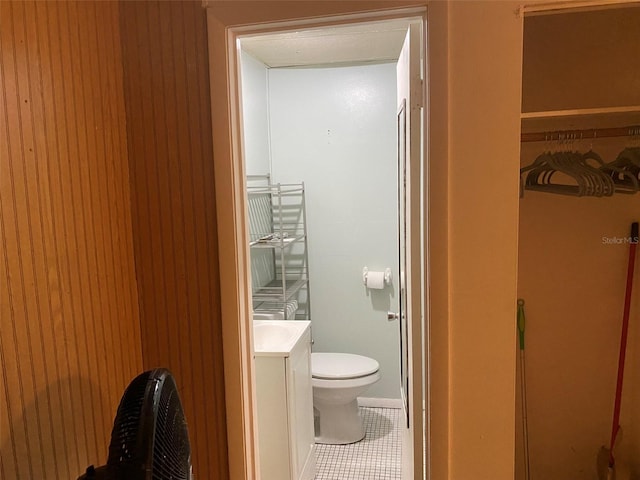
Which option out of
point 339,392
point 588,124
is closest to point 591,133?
point 588,124

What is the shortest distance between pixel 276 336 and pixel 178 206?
104 cm

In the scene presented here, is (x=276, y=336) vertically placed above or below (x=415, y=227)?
below

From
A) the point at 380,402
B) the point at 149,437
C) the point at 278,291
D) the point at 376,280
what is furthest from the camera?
the point at 380,402

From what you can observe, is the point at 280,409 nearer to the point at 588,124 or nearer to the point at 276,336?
the point at 276,336

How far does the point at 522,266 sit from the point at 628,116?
68 cm

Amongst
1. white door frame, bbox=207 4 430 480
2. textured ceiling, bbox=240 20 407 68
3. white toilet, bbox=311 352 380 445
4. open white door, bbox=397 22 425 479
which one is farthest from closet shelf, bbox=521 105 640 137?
white toilet, bbox=311 352 380 445

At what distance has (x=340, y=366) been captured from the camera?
9.73ft

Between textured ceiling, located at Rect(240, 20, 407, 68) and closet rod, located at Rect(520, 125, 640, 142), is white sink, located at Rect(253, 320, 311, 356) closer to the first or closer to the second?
closet rod, located at Rect(520, 125, 640, 142)

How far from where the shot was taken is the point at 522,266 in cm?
194

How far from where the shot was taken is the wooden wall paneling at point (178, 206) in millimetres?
1526

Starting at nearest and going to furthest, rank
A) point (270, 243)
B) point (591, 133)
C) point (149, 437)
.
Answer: point (149, 437) < point (591, 133) < point (270, 243)

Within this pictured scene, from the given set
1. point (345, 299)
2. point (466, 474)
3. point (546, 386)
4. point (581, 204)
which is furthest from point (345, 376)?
point (581, 204)

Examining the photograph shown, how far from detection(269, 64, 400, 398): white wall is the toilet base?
0.52 metres

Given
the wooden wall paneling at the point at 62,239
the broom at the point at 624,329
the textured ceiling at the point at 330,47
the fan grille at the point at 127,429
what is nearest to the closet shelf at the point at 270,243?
the textured ceiling at the point at 330,47
